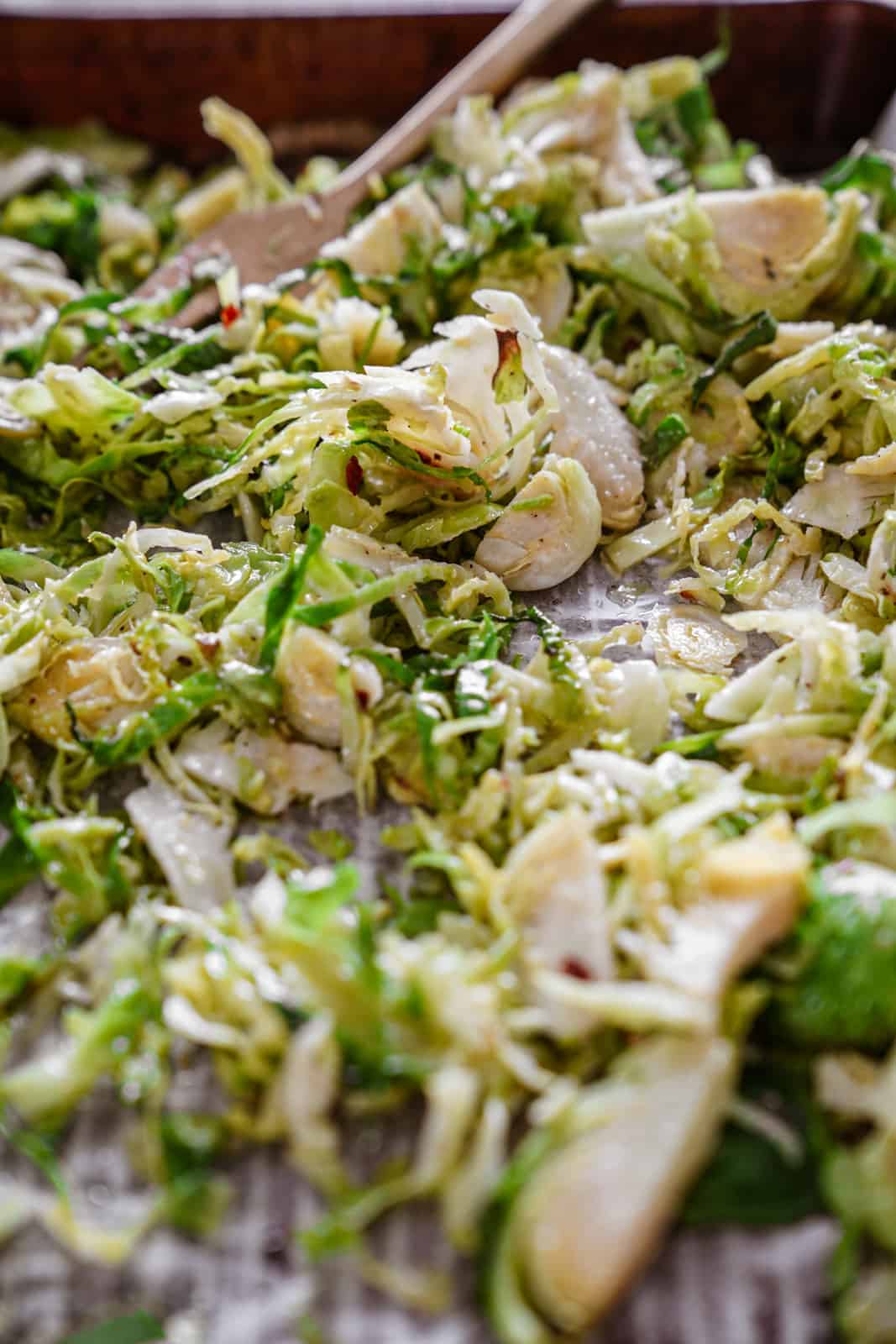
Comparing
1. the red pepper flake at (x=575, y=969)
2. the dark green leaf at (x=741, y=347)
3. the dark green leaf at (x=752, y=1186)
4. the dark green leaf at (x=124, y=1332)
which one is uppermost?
the dark green leaf at (x=741, y=347)

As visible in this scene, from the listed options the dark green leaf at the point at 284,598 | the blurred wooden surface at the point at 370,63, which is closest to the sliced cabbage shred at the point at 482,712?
the dark green leaf at the point at 284,598

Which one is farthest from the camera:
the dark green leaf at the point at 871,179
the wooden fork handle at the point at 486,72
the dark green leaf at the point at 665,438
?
the wooden fork handle at the point at 486,72

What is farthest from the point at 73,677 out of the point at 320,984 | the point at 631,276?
the point at 631,276

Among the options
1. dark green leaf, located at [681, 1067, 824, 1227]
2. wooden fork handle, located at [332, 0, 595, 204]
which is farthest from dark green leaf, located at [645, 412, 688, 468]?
dark green leaf, located at [681, 1067, 824, 1227]

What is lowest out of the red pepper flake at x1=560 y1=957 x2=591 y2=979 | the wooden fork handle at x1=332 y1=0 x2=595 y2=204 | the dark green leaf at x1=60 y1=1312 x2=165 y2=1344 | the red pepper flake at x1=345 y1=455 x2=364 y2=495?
the dark green leaf at x1=60 y1=1312 x2=165 y2=1344

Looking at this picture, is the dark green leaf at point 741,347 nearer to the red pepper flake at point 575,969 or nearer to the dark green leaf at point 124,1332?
the red pepper flake at point 575,969

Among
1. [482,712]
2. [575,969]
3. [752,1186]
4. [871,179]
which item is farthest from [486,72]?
[752,1186]

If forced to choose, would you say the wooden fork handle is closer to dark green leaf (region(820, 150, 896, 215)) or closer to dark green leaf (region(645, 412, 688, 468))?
dark green leaf (region(820, 150, 896, 215))
